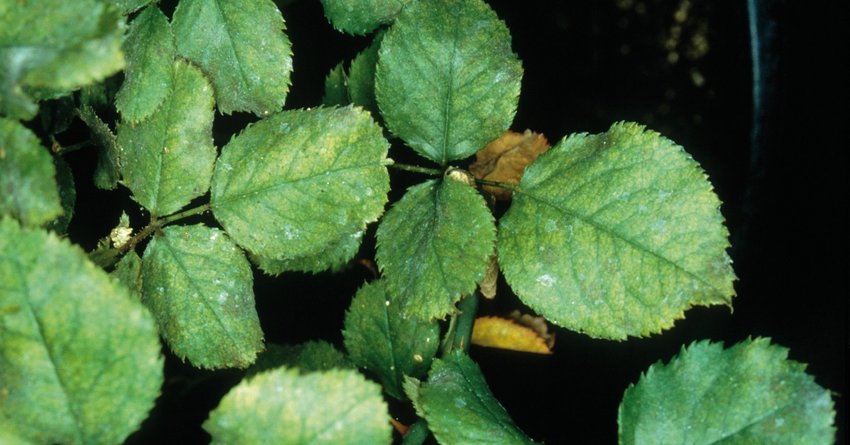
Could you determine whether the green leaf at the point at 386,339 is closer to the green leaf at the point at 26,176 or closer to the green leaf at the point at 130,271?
the green leaf at the point at 130,271

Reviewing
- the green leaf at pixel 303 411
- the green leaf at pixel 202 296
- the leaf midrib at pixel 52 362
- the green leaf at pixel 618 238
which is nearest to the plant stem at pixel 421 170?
the green leaf at pixel 618 238

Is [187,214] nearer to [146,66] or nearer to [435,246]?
[146,66]

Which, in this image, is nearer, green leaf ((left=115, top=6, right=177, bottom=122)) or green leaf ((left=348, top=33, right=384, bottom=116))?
green leaf ((left=115, top=6, right=177, bottom=122))

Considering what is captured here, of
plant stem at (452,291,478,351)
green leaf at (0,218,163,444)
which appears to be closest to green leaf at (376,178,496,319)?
plant stem at (452,291,478,351)

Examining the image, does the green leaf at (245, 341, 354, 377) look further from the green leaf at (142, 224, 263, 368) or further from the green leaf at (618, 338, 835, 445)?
the green leaf at (618, 338, 835, 445)

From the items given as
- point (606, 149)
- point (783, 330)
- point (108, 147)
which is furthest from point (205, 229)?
point (783, 330)

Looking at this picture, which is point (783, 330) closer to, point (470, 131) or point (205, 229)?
point (470, 131)

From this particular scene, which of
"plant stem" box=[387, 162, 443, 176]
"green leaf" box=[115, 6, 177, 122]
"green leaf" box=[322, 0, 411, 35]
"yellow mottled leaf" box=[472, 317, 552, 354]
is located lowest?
"yellow mottled leaf" box=[472, 317, 552, 354]
